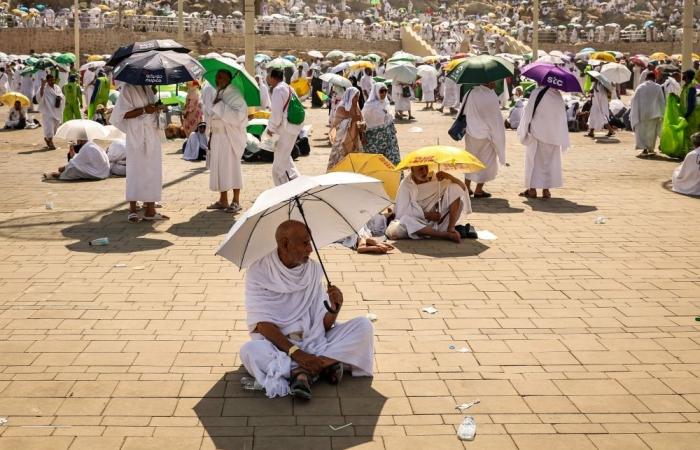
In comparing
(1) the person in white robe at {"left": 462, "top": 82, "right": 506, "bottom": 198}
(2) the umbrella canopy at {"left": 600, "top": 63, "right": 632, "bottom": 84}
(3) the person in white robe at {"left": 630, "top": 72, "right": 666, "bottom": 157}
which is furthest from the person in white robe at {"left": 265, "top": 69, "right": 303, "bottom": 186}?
(2) the umbrella canopy at {"left": 600, "top": 63, "right": 632, "bottom": 84}

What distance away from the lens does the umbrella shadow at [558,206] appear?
1076 centimetres

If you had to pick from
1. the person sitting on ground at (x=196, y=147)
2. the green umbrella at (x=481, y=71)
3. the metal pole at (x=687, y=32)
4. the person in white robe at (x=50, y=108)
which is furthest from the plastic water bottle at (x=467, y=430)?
the person in white robe at (x=50, y=108)

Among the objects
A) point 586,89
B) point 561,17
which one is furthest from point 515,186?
point 561,17

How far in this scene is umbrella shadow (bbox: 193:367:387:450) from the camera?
14.7 feet

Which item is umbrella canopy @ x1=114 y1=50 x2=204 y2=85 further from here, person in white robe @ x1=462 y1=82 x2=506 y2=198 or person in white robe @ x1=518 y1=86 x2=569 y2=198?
person in white robe @ x1=518 y1=86 x2=569 y2=198

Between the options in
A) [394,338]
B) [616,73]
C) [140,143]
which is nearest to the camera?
[394,338]

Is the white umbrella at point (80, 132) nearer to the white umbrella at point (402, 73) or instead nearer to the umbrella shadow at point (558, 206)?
the umbrella shadow at point (558, 206)

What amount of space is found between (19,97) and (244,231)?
55.1 feet

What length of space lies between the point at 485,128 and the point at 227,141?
3.31 m

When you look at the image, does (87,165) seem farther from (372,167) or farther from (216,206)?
(372,167)

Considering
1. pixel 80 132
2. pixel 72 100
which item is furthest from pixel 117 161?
pixel 72 100

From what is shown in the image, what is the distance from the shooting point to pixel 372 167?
31.5 ft

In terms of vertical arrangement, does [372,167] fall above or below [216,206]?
above

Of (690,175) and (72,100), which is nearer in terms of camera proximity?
(690,175)
